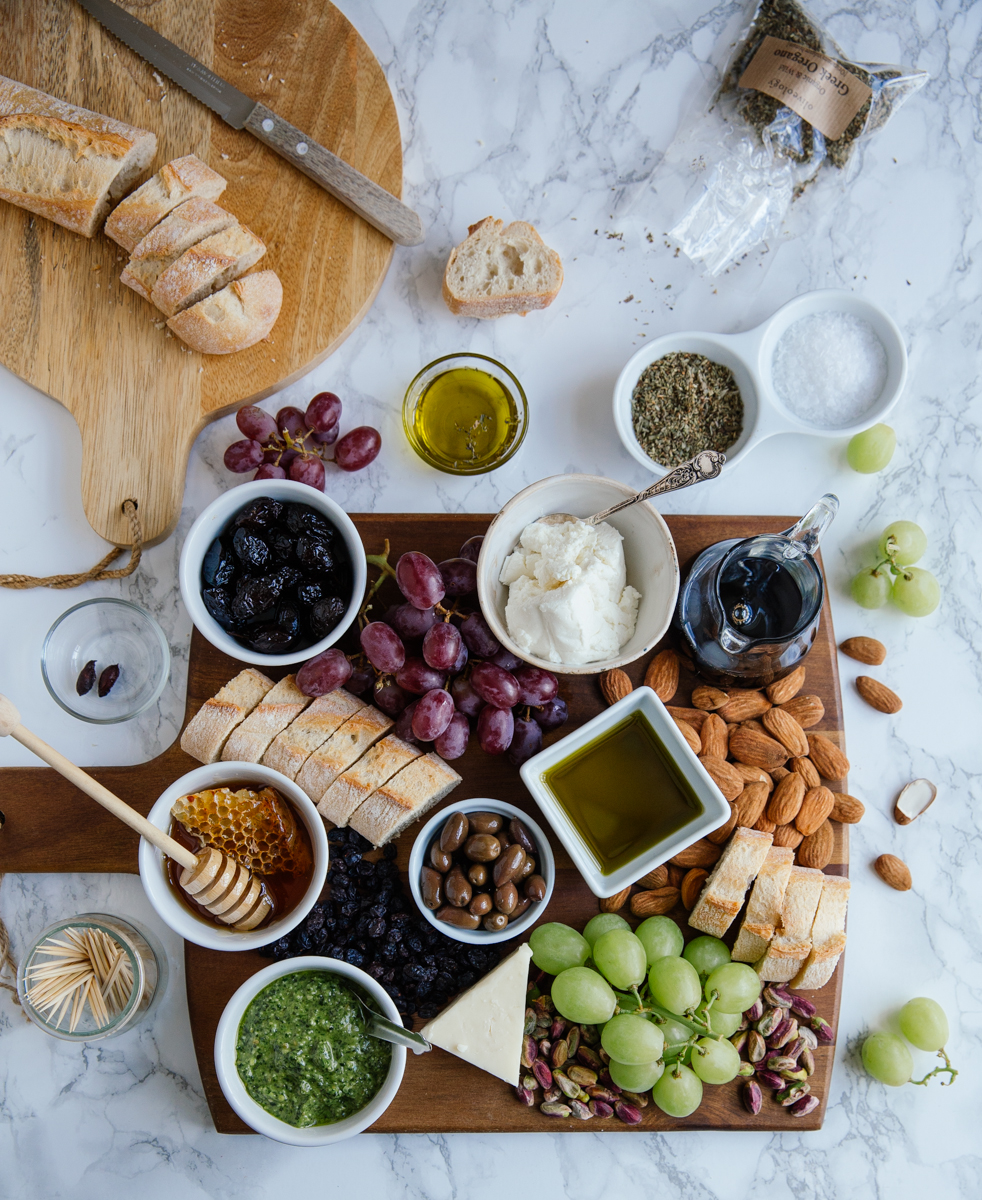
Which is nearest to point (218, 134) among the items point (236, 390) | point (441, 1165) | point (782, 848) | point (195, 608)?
point (236, 390)

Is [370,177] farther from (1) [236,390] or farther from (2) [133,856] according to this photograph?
(2) [133,856]

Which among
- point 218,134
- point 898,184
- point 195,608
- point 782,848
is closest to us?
point 195,608

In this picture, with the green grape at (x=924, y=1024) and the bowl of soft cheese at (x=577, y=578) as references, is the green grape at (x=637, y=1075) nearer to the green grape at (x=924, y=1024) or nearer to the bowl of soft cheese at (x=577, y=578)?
the green grape at (x=924, y=1024)

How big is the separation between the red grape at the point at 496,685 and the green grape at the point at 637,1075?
695mm

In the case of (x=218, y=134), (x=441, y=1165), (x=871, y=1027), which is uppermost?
(x=218, y=134)

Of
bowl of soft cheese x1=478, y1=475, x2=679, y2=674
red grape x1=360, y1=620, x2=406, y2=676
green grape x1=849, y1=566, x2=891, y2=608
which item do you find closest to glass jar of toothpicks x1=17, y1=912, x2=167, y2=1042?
red grape x1=360, y1=620, x2=406, y2=676

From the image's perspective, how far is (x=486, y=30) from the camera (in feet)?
6.18

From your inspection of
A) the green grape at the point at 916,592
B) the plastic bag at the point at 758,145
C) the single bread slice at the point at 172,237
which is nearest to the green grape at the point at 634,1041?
the green grape at the point at 916,592

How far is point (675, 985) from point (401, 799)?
60cm

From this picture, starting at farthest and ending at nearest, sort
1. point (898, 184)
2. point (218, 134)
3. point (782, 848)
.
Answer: point (898, 184), point (218, 134), point (782, 848)

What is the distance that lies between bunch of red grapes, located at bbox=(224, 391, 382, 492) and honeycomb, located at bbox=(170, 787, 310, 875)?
0.61m

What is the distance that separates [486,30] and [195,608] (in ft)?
4.71

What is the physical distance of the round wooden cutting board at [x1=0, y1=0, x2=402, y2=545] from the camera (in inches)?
69.6

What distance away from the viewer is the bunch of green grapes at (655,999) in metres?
1.53
